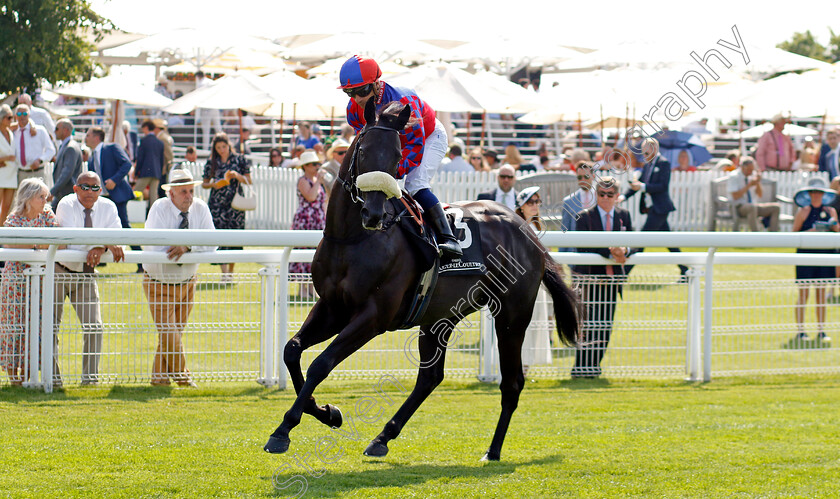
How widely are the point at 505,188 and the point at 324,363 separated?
545 centimetres

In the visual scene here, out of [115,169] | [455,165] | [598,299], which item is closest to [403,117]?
[598,299]

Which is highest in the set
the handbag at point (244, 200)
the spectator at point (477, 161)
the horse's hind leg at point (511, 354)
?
the spectator at point (477, 161)

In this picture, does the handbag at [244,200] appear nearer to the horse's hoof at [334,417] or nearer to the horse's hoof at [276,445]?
the horse's hoof at [334,417]

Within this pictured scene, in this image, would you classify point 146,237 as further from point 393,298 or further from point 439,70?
point 439,70

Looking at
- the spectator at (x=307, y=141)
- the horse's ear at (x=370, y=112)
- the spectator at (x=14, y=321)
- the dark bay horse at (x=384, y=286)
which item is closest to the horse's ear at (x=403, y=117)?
the dark bay horse at (x=384, y=286)

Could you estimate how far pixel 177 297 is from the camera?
7617mm

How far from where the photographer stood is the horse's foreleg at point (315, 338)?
17.5 feet

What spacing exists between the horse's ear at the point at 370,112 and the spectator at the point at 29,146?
794cm

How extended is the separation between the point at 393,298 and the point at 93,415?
2444mm

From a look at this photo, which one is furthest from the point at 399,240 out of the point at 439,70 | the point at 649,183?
the point at 439,70

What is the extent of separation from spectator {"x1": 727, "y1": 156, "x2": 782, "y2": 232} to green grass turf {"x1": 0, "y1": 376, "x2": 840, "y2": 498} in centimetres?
991

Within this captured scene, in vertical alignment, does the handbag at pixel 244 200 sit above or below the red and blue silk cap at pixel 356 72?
below

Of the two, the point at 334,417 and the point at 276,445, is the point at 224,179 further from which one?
the point at 276,445

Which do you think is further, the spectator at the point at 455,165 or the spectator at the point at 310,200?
the spectator at the point at 455,165
